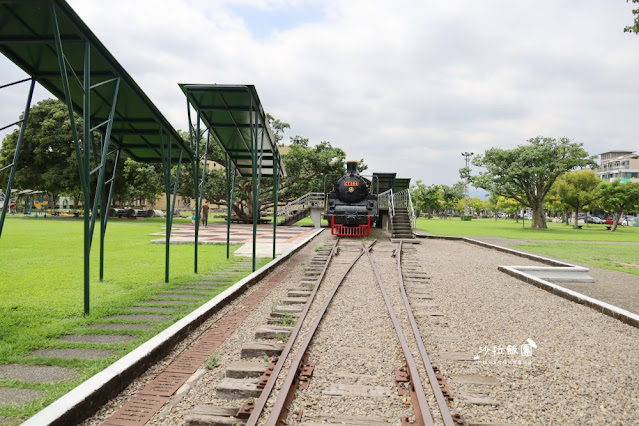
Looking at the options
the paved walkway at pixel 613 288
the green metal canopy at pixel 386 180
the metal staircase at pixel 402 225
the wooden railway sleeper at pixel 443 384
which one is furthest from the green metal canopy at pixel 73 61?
the green metal canopy at pixel 386 180

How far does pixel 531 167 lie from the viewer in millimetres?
31281

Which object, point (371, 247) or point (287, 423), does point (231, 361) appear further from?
point (371, 247)

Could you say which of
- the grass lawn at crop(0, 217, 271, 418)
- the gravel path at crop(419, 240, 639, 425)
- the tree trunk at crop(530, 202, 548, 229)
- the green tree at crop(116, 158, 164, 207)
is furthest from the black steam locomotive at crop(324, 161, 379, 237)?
the tree trunk at crop(530, 202, 548, 229)

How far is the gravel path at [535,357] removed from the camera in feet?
11.0

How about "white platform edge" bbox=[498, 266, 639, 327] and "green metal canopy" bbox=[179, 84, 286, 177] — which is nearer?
"white platform edge" bbox=[498, 266, 639, 327]

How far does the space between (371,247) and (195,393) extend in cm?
1200

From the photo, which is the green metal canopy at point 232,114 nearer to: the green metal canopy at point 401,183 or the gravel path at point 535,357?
the gravel path at point 535,357

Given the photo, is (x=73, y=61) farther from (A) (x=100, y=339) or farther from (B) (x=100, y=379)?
(B) (x=100, y=379)

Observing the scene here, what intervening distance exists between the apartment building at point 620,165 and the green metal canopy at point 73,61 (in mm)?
89990

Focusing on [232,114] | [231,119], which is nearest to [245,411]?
[232,114]

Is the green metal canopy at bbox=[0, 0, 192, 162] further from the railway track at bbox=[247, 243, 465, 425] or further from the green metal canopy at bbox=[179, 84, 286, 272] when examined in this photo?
the railway track at bbox=[247, 243, 465, 425]

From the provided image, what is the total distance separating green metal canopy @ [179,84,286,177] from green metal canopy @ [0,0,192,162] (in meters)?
1.39

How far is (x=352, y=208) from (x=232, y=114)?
411 inches

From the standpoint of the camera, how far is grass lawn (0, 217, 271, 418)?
13.6ft
